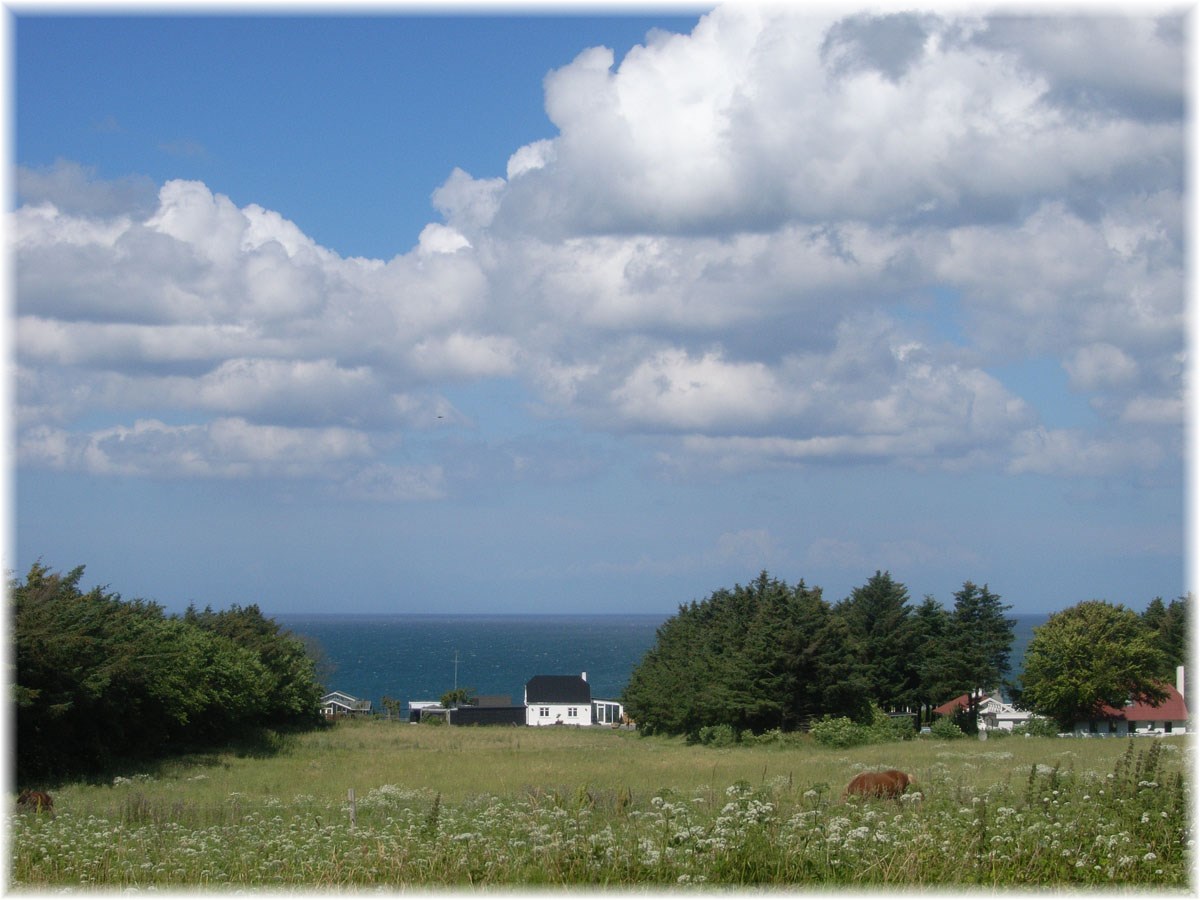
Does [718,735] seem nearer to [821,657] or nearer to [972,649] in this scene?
[821,657]

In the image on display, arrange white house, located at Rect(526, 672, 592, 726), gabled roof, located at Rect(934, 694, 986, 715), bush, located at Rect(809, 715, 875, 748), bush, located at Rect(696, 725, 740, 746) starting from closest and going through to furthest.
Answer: bush, located at Rect(809, 715, 875, 748), bush, located at Rect(696, 725, 740, 746), gabled roof, located at Rect(934, 694, 986, 715), white house, located at Rect(526, 672, 592, 726)

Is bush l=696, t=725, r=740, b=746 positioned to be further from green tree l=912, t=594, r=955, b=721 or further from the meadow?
the meadow

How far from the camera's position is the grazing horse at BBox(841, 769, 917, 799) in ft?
44.3

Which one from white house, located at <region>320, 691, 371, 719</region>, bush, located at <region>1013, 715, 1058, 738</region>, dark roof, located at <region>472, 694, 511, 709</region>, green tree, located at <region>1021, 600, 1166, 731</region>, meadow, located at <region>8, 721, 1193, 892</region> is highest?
meadow, located at <region>8, 721, 1193, 892</region>

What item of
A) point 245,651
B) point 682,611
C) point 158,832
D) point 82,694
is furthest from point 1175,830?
point 682,611

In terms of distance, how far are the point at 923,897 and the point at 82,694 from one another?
29.8 metres

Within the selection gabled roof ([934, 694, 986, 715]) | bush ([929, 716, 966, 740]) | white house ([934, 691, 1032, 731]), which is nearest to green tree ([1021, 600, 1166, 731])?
gabled roof ([934, 694, 986, 715])

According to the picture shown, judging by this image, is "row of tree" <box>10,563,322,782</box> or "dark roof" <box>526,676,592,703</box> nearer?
"row of tree" <box>10,563,322,782</box>

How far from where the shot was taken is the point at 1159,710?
67688 millimetres

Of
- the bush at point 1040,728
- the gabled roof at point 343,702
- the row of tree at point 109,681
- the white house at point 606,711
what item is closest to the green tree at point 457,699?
the gabled roof at point 343,702

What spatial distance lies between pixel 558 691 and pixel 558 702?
Answer: 1.62 meters

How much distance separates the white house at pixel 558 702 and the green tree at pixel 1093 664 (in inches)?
2520

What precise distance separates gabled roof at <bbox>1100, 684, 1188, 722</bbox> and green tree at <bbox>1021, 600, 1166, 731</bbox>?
429 cm

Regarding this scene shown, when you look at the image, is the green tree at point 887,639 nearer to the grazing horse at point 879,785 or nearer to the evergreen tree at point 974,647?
the evergreen tree at point 974,647
